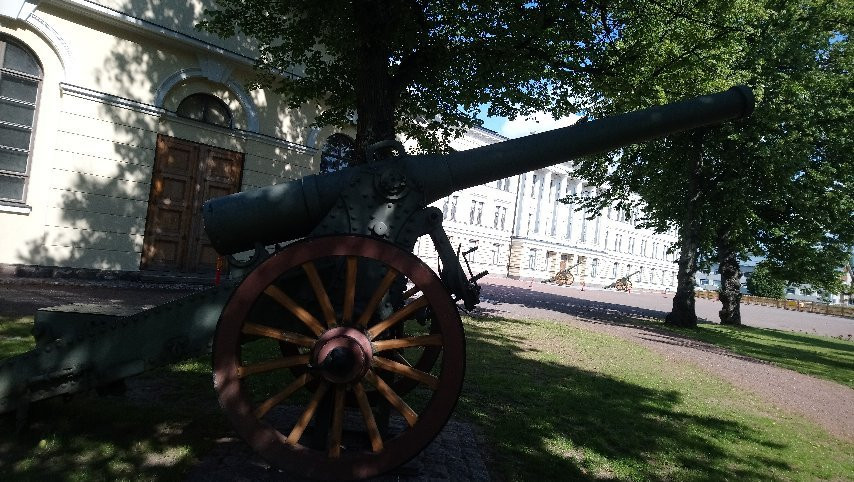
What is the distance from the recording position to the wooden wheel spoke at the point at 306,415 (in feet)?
9.03

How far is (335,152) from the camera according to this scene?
50.1 feet

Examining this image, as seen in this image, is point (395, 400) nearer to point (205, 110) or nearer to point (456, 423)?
point (456, 423)

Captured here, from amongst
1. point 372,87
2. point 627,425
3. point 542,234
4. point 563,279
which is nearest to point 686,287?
point 372,87

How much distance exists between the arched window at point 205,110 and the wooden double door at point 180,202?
2.02 ft

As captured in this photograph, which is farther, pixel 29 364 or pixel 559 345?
pixel 559 345

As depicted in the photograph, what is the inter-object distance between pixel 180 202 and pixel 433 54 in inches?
257

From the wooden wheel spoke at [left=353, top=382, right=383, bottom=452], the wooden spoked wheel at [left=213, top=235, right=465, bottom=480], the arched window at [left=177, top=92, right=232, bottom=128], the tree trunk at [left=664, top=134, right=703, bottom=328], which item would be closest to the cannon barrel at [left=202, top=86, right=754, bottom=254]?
the wooden spoked wheel at [left=213, top=235, right=465, bottom=480]

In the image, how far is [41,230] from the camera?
10383 millimetres

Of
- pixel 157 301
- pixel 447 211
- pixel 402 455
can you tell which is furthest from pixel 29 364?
pixel 447 211

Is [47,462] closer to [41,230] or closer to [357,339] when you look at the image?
[357,339]

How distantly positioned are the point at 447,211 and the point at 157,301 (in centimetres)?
3653

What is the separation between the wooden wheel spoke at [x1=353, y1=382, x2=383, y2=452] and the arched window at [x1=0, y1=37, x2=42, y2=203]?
10.3m

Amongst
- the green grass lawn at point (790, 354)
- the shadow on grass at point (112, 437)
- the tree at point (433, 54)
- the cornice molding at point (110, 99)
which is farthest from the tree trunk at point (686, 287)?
the shadow on grass at point (112, 437)

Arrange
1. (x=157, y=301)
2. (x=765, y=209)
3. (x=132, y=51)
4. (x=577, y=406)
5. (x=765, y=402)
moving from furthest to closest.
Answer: (x=765, y=209) < (x=132, y=51) < (x=157, y=301) < (x=765, y=402) < (x=577, y=406)
